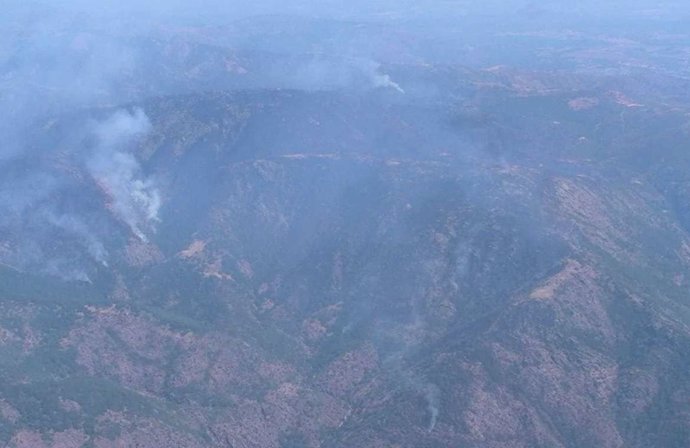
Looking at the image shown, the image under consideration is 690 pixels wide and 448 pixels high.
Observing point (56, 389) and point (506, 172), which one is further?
point (506, 172)

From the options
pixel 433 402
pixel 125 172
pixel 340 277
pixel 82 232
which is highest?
pixel 125 172

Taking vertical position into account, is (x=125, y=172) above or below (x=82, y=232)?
above

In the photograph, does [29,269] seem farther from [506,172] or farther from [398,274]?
[506,172]

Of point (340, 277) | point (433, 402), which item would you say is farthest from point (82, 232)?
point (433, 402)

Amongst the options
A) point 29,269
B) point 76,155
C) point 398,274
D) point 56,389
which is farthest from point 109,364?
point 76,155

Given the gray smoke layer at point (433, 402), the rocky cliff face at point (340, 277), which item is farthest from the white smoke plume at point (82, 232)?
Result: the gray smoke layer at point (433, 402)

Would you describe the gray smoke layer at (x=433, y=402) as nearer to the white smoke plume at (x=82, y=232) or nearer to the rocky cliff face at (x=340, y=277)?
the rocky cliff face at (x=340, y=277)

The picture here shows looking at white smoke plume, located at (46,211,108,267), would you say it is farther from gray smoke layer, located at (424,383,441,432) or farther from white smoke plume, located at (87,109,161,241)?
gray smoke layer, located at (424,383,441,432)

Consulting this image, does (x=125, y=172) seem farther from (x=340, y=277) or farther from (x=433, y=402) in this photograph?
(x=433, y=402)
